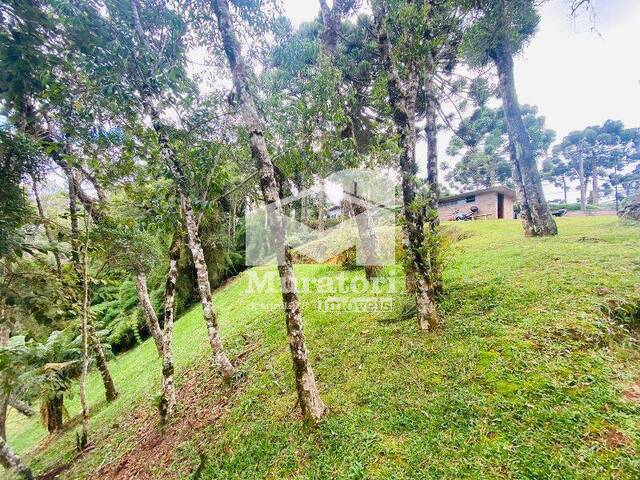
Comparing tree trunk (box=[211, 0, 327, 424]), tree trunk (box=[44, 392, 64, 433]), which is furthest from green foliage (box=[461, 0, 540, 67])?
tree trunk (box=[44, 392, 64, 433])

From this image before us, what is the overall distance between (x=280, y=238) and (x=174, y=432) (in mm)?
3478

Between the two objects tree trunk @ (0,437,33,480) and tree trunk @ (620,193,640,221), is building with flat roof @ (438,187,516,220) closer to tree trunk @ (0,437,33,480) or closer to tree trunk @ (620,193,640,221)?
tree trunk @ (620,193,640,221)

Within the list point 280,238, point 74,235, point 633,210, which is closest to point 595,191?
point 633,210

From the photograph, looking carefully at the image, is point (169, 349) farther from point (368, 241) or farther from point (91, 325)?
point (368, 241)

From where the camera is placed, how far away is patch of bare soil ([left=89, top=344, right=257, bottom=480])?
142 inches

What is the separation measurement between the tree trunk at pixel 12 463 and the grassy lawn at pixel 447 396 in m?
0.56

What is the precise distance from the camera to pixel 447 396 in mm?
2975

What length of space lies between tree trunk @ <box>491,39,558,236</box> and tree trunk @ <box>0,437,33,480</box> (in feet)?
41.0

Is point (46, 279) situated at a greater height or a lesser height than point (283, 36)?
lesser

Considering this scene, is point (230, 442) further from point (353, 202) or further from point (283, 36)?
point (283, 36)

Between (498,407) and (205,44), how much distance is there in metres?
6.71

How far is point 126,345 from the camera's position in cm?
1170

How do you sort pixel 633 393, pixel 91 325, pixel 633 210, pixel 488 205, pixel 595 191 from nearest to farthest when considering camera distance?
pixel 633 393 < pixel 91 325 < pixel 633 210 < pixel 488 205 < pixel 595 191

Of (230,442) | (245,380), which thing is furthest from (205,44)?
(230,442)
